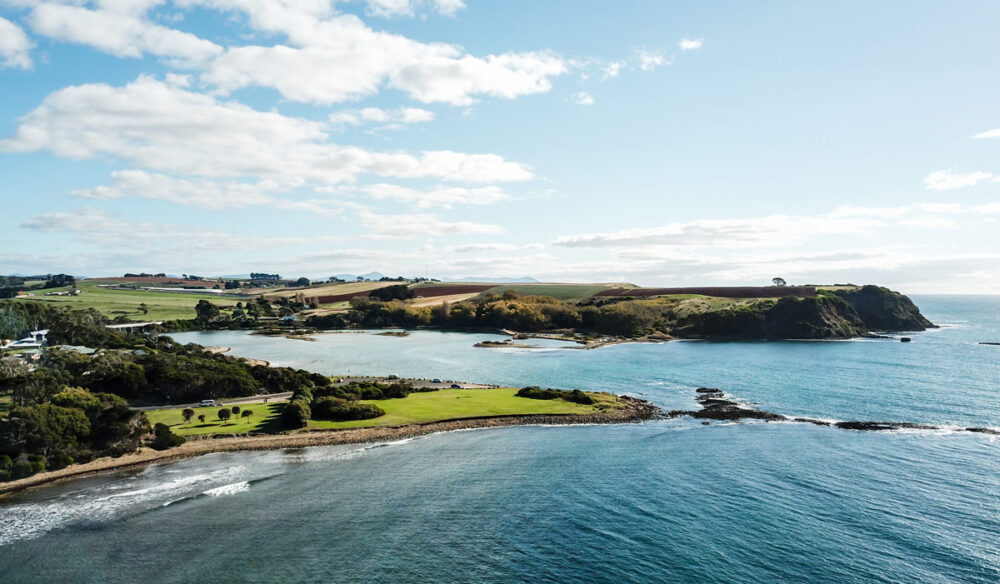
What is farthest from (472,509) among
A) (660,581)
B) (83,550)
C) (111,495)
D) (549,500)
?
(111,495)

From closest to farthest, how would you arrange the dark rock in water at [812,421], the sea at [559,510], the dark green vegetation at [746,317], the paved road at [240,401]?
1. the sea at [559,510]
2. the dark rock in water at [812,421]
3. the paved road at [240,401]
4. the dark green vegetation at [746,317]

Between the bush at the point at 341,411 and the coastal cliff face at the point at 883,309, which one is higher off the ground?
the coastal cliff face at the point at 883,309

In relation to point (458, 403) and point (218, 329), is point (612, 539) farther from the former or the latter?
point (218, 329)

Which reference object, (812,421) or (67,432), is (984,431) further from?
(67,432)

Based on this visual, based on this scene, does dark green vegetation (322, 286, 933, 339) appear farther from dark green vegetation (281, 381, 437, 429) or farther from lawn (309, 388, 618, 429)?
dark green vegetation (281, 381, 437, 429)

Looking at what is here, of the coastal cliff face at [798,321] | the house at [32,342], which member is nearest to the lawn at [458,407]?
the house at [32,342]

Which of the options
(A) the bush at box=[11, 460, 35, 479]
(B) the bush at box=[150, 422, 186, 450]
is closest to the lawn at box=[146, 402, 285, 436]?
(B) the bush at box=[150, 422, 186, 450]

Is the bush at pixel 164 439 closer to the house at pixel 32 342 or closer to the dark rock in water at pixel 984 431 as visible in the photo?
the house at pixel 32 342

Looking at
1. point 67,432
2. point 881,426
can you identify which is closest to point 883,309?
point 881,426
